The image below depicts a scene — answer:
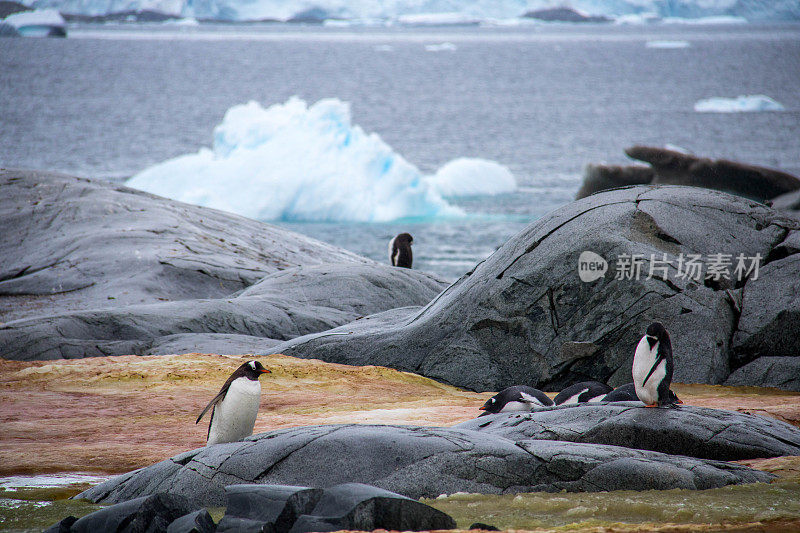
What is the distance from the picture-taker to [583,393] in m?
7.47

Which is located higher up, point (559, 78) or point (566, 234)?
point (559, 78)

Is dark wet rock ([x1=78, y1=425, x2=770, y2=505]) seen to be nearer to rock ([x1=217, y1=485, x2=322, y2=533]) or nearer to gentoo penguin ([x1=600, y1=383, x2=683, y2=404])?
rock ([x1=217, y1=485, x2=322, y2=533])

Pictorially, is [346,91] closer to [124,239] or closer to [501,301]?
[124,239]

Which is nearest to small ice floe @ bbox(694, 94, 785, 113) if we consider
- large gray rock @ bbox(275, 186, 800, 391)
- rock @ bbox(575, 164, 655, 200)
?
rock @ bbox(575, 164, 655, 200)

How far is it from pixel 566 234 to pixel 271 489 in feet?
18.9

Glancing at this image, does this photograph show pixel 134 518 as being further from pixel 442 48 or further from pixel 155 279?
pixel 442 48

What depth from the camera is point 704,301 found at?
8.87m

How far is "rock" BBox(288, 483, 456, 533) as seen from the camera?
4066mm

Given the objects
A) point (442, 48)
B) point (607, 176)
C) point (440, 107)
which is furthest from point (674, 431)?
point (442, 48)

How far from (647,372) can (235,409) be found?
303cm

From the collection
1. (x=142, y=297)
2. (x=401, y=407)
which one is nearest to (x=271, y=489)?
(x=401, y=407)

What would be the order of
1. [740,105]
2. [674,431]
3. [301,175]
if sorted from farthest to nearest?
[740,105] < [301,175] < [674,431]

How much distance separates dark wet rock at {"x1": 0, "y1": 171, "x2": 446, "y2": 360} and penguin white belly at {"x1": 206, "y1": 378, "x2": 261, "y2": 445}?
428 cm

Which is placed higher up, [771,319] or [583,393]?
[771,319]
